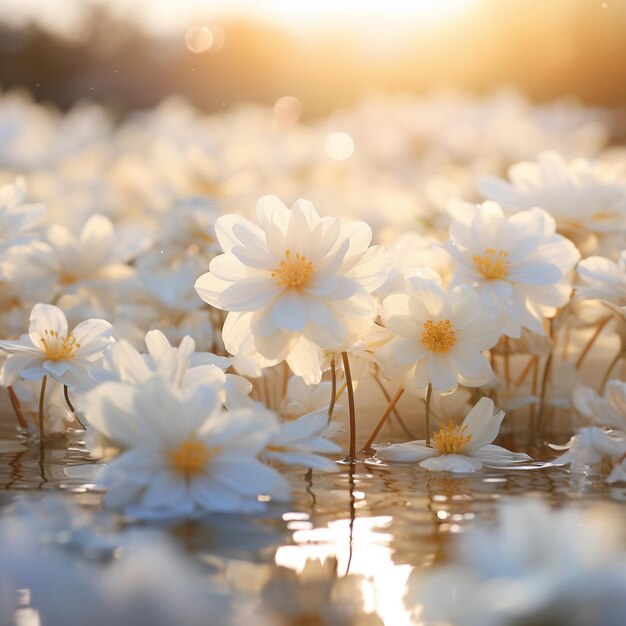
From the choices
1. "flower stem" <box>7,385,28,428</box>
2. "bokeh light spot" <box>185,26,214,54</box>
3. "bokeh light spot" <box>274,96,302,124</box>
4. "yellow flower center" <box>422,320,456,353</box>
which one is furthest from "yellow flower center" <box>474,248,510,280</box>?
"bokeh light spot" <box>274,96,302,124</box>

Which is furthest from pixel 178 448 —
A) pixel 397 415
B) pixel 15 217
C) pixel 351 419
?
pixel 15 217

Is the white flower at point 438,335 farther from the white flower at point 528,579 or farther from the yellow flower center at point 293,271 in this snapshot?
the white flower at point 528,579

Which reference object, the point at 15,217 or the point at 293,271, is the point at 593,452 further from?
the point at 15,217

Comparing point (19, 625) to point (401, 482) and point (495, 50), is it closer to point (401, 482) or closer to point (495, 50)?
point (401, 482)

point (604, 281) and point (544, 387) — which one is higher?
point (604, 281)

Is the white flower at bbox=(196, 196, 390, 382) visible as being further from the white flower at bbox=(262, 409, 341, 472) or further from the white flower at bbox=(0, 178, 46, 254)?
the white flower at bbox=(0, 178, 46, 254)
